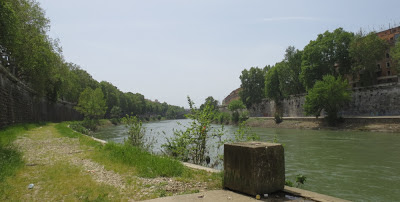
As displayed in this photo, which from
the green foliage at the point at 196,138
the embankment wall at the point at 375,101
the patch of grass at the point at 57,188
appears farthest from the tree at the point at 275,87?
the patch of grass at the point at 57,188

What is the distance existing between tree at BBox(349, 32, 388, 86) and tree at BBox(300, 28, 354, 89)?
5.62 ft

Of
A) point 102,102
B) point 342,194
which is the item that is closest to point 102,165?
point 342,194

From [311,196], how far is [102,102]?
2245 inches

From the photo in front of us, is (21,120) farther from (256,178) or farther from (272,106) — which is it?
(272,106)

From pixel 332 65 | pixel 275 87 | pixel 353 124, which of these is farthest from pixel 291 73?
pixel 353 124

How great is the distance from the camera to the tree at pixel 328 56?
45438mm

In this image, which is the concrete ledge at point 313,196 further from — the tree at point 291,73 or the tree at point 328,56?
the tree at point 291,73

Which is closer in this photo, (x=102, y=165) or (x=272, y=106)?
(x=102, y=165)

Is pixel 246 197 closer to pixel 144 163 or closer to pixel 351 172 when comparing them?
pixel 144 163

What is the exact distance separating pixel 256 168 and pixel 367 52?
4648 cm

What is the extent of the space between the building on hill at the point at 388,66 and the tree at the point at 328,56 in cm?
582

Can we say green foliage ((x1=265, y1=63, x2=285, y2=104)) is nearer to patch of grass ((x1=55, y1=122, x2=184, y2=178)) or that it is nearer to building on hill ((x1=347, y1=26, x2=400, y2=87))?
building on hill ((x1=347, y1=26, x2=400, y2=87))

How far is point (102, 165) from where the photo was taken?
770 centimetres

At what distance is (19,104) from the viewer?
965 inches
